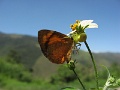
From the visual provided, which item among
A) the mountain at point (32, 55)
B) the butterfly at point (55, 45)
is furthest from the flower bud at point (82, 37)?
the mountain at point (32, 55)

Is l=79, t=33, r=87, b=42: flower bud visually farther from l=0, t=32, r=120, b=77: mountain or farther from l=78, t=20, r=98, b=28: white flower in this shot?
l=0, t=32, r=120, b=77: mountain

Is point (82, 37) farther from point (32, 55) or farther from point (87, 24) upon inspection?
point (32, 55)

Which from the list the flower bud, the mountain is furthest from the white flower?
the mountain

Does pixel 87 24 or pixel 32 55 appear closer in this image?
pixel 87 24

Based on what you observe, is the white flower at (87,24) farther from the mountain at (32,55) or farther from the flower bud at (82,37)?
the mountain at (32,55)

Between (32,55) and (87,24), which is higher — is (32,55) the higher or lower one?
the lower one

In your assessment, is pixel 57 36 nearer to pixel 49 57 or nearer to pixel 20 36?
pixel 49 57

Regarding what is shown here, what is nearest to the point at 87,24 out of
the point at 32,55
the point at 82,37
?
the point at 82,37
